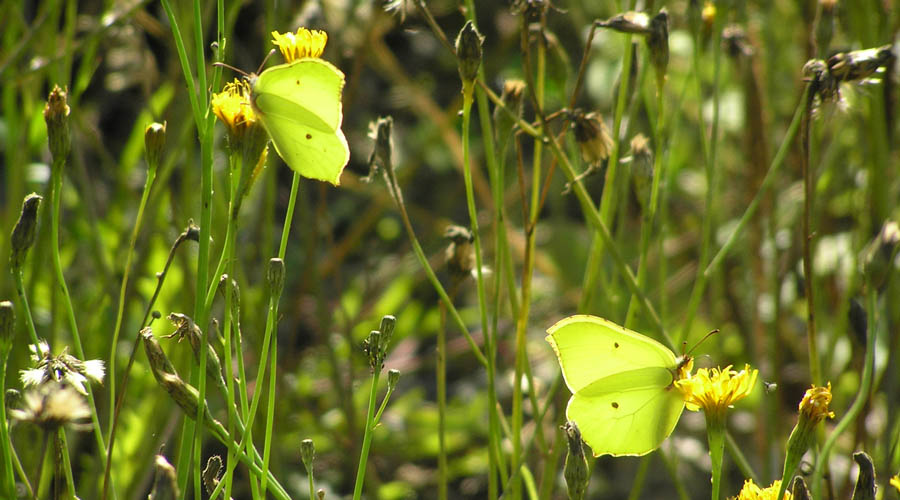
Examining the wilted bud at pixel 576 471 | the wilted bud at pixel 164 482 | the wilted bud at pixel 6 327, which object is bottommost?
the wilted bud at pixel 576 471

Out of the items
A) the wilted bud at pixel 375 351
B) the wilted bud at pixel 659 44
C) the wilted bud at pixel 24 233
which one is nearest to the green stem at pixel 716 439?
the wilted bud at pixel 375 351

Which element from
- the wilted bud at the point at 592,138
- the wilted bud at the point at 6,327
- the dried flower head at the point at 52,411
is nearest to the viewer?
the dried flower head at the point at 52,411

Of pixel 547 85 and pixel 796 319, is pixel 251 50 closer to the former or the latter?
pixel 547 85

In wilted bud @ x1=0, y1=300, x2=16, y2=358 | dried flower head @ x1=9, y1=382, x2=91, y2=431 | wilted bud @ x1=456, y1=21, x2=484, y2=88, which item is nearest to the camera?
dried flower head @ x1=9, y1=382, x2=91, y2=431

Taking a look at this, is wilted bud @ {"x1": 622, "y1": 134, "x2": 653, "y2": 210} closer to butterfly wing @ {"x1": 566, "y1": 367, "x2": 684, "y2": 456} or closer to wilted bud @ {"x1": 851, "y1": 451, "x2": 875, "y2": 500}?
butterfly wing @ {"x1": 566, "y1": 367, "x2": 684, "y2": 456}

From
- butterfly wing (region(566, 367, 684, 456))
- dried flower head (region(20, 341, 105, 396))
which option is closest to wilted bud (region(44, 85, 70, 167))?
dried flower head (region(20, 341, 105, 396))

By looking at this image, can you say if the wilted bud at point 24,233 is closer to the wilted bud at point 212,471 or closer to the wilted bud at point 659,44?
the wilted bud at point 212,471
